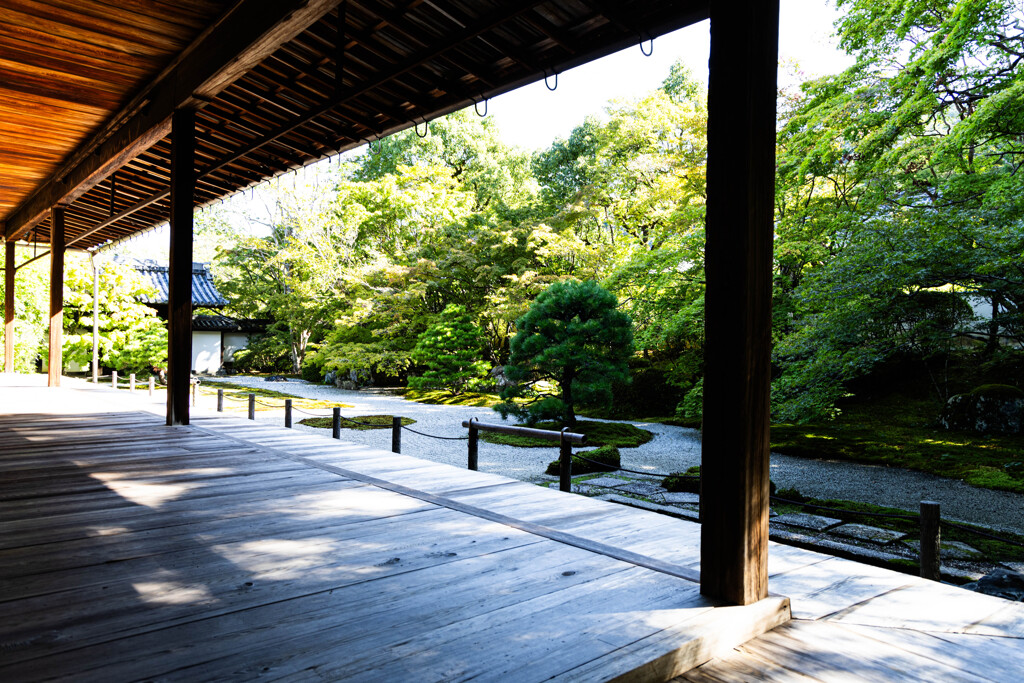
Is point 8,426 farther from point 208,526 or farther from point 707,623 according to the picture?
point 707,623

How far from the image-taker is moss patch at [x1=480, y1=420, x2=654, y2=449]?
30.1 ft

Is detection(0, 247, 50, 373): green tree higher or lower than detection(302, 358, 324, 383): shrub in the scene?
higher

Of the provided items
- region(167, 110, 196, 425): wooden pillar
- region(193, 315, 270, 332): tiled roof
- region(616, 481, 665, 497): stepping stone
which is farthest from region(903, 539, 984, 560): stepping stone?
region(193, 315, 270, 332): tiled roof

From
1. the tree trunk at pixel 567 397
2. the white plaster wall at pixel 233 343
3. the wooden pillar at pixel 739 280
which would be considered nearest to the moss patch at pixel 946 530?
the wooden pillar at pixel 739 280

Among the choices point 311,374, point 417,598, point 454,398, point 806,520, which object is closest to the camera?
point 417,598

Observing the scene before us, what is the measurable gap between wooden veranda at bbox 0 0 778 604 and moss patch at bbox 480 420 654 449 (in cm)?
513

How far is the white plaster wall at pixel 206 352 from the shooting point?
23656 millimetres

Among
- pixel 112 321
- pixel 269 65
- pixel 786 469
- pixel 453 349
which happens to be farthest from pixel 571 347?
pixel 112 321

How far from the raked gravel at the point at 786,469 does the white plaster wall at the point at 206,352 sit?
1355cm

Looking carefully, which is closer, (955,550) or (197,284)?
(955,550)

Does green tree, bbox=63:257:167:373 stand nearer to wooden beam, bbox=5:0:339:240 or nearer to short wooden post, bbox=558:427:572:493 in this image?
wooden beam, bbox=5:0:339:240

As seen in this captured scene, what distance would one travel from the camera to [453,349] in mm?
15344

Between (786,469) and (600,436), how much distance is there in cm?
278

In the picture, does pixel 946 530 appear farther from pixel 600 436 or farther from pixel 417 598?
pixel 600 436
